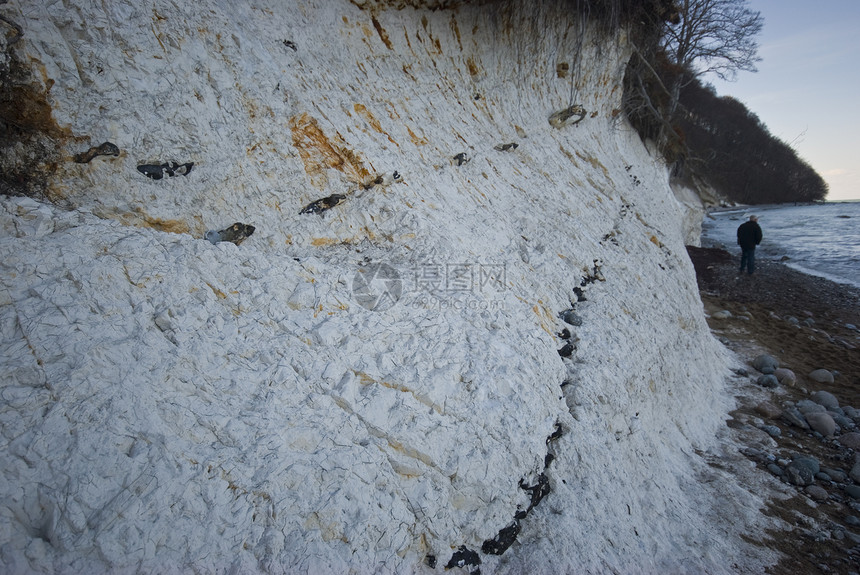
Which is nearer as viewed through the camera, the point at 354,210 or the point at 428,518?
the point at 428,518

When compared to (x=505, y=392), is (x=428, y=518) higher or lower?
lower

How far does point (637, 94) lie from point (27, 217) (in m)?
7.60

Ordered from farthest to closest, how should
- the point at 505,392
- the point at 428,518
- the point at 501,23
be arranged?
the point at 501,23 < the point at 505,392 < the point at 428,518

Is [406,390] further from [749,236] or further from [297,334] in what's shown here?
[749,236]

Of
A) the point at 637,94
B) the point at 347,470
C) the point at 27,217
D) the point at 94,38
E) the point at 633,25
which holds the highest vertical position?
the point at 633,25

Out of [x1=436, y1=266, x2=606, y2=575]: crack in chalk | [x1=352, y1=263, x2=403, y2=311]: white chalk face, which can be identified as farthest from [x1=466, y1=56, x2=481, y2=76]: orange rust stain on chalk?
[x1=436, y1=266, x2=606, y2=575]: crack in chalk

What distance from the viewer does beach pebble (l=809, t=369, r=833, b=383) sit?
16.7 ft

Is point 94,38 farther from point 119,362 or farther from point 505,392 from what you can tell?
point 505,392

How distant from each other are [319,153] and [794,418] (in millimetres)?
5488

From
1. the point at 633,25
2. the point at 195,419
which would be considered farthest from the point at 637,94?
the point at 195,419

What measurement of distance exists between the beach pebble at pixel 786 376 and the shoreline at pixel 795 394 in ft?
0.06

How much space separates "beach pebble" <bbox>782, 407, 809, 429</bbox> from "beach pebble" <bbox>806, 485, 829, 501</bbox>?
1183 mm

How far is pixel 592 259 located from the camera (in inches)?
158

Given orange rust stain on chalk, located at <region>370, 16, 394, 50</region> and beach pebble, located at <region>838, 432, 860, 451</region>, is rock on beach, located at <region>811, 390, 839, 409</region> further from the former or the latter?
orange rust stain on chalk, located at <region>370, 16, 394, 50</region>
